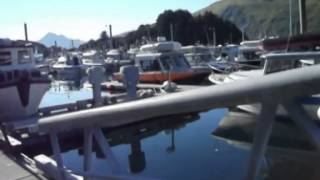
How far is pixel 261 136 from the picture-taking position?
2.40 metres

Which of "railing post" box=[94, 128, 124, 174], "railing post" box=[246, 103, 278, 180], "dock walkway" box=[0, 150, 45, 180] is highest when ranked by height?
"railing post" box=[246, 103, 278, 180]

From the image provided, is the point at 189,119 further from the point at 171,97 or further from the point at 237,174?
the point at 171,97

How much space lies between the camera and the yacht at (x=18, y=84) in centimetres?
1569

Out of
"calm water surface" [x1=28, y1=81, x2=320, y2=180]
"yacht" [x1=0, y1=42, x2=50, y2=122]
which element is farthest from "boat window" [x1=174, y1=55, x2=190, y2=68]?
"yacht" [x1=0, y1=42, x2=50, y2=122]

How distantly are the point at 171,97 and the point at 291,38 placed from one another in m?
19.7

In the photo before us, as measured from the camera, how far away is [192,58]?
41562 millimetres

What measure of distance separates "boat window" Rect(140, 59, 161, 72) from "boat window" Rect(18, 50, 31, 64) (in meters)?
16.0

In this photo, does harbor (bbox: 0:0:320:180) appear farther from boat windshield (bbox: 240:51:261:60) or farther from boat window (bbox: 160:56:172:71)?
boat windshield (bbox: 240:51:261:60)

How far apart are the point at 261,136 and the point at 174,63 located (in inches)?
1187

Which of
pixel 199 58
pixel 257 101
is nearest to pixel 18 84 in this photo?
pixel 257 101

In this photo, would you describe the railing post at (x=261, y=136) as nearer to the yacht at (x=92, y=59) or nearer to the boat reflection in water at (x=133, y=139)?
the boat reflection in water at (x=133, y=139)

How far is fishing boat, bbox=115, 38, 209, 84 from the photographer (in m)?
31.5

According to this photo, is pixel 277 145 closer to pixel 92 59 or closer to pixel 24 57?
pixel 24 57

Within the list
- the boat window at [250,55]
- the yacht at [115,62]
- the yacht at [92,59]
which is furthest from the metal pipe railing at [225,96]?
the yacht at [92,59]
